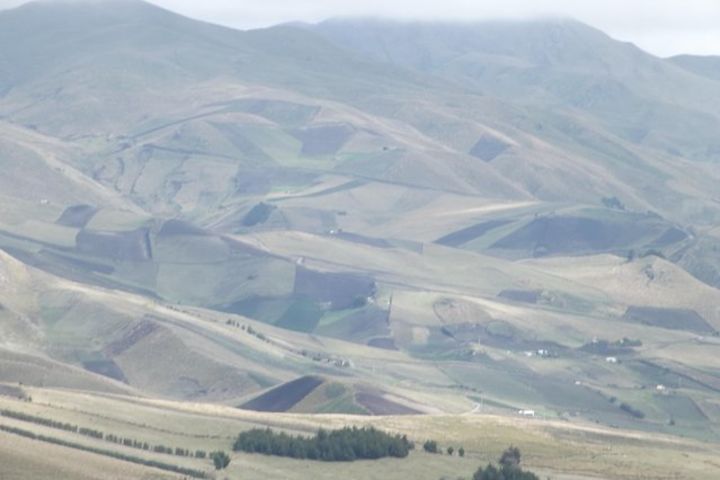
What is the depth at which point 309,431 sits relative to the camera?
136 m

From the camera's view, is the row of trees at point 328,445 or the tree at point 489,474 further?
the row of trees at point 328,445

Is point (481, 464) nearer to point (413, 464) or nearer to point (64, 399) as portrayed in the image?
point (413, 464)

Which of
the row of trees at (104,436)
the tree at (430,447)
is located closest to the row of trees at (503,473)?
the tree at (430,447)

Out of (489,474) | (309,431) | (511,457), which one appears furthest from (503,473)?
(309,431)

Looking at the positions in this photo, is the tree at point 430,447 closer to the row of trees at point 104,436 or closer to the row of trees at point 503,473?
the row of trees at point 503,473

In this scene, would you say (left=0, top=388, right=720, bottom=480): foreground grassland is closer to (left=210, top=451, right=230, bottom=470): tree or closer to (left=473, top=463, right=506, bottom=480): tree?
(left=210, top=451, right=230, bottom=470): tree

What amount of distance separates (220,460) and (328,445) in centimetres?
988

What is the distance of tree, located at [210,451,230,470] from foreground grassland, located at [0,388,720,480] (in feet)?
1.85

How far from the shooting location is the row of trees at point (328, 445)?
125 meters

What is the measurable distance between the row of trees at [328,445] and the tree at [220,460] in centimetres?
524

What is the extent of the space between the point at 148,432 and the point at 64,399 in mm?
12096

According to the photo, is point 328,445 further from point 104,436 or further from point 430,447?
point 104,436

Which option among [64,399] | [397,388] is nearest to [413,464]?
[64,399]

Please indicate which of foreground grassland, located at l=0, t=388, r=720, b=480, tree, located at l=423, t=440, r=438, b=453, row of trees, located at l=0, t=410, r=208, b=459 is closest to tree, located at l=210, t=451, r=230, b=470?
foreground grassland, located at l=0, t=388, r=720, b=480
